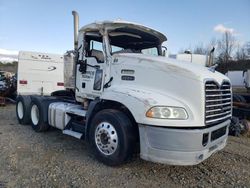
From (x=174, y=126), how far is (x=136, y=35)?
2672 millimetres

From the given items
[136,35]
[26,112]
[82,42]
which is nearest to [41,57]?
[26,112]

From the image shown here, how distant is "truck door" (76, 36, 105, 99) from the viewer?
5.50 meters

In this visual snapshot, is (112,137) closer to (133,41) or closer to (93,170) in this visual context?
(93,170)

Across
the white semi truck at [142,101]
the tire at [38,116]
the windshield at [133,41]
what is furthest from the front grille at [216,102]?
the tire at [38,116]

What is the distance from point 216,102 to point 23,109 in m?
6.12

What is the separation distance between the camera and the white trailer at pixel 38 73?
11.7 m

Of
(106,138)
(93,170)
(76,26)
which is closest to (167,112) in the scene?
(106,138)

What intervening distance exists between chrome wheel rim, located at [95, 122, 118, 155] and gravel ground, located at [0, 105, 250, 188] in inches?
13.5

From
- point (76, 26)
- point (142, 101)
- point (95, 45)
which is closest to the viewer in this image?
point (142, 101)

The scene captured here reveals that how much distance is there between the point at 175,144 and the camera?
393 centimetres

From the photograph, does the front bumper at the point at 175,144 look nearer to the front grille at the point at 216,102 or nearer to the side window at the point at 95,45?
the front grille at the point at 216,102

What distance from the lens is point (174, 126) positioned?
13.0ft

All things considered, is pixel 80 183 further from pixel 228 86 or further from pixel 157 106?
pixel 228 86

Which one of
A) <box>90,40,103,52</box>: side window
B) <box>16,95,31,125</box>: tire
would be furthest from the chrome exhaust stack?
<box>16,95,31,125</box>: tire
